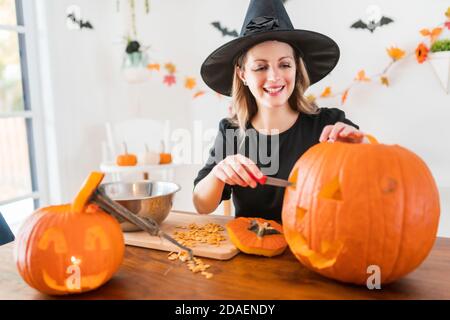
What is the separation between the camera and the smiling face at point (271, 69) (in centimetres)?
113

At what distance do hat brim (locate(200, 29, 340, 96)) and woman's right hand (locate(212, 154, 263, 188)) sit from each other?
0.42 meters

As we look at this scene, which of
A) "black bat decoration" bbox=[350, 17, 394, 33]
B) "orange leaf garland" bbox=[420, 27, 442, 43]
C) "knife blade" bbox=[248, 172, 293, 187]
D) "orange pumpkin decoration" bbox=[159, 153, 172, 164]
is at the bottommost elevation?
"orange pumpkin decoration" bbox=[159, 153, 172, 164]

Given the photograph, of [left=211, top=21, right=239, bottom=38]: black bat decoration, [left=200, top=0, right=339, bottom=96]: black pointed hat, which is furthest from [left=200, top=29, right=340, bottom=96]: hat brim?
[left=211, top=21, right=239, bottom=38]: black bat decoration

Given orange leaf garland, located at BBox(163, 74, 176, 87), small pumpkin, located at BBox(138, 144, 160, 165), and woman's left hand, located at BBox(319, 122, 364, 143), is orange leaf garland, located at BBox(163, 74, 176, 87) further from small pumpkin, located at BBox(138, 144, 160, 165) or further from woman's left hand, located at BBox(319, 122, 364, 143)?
woman's left hand, located at BBox(319, 122, 364, 143)

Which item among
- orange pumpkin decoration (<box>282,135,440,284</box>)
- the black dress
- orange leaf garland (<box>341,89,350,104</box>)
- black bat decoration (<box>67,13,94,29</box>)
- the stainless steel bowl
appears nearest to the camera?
orange pumpkin decoration (<box>282,135,440,284</box>)

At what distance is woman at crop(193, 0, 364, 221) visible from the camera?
3.61ft

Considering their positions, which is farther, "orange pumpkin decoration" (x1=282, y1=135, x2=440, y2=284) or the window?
the window

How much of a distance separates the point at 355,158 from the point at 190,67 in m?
2.12

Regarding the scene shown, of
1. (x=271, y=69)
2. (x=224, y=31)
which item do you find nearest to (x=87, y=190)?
(x=271, y=69)

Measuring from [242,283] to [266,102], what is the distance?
0.68 metres

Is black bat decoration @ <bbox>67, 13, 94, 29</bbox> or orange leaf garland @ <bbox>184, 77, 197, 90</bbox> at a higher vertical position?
black bat decoration @ <bbox>67, 13, 94, 29</bbox>

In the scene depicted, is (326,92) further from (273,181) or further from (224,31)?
(273,181)

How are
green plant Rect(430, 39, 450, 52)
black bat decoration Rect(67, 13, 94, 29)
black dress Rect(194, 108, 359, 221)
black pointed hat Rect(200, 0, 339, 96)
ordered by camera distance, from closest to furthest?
1. black pointed hat Rect(200, 0, 339, 96)
2. black dress Rect(194, 108, 359, 221)
3. green plant Rect(430, 39, 450, 52)
4. black bat decoration Rect(67, 13, 94, 29)

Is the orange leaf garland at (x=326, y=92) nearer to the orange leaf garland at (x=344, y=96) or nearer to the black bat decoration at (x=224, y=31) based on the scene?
the orange leaf garland at (x=344, y=96)
